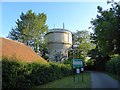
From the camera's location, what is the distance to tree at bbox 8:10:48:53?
5644 cm

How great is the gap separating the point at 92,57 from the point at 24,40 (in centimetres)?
2577

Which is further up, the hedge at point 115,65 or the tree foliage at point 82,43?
the tree foliage at point 82,43

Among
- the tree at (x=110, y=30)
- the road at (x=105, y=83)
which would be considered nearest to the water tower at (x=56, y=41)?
the road at (x=105, y=83)

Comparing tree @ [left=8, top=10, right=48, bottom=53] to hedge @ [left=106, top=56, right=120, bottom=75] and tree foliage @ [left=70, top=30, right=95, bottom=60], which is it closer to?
tree foliage @ [left=70, top=30, right=95, bottom=60]

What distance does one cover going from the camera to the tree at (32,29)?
56438 millimetres

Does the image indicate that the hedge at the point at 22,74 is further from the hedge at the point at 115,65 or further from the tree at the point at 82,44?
the tree at the point at 82,44

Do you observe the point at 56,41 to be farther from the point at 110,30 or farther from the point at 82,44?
the point at 110,30

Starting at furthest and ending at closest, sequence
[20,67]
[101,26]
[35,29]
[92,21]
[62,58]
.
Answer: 1. [62,58]
2. [35,29]
3. [92,21]
4. [101,26]
5. [20,67]

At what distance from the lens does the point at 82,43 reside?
71875 millimetres

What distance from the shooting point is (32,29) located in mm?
56312

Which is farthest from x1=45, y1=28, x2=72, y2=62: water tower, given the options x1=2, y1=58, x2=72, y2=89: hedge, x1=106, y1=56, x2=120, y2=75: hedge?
x1=2, y1=58, x2=72, y2=89: hedge

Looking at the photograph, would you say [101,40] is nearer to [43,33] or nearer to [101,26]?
[101,26]

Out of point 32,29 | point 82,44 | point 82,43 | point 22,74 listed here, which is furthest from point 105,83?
point 82,43

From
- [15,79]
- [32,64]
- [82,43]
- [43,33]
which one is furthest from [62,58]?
[15,79]
